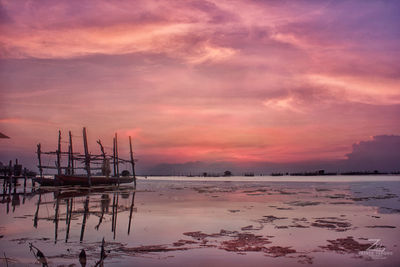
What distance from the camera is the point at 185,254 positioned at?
11.1 m

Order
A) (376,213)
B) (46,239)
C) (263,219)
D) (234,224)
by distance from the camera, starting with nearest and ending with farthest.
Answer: (46,239) < (234,224) < (263,219) < (376,213)

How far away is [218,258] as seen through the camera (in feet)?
34.6

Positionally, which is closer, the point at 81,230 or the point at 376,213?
the point at 81,230

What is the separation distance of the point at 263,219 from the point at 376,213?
7.61 m

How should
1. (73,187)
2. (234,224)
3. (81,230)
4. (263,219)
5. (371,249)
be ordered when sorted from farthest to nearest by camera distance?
1. (73,187)
2. (263,219)
3. (234,224)
4. (81,230)
5. (371,249)

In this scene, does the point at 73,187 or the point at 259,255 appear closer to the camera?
the point at 259,255

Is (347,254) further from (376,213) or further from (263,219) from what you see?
(376,213)

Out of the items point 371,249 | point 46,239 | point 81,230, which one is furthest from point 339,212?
point 46,239

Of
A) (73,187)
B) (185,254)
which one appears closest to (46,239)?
(185,254)

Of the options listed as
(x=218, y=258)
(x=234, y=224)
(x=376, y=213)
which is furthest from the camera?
(x=376, y=213)

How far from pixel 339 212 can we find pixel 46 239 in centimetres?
1699

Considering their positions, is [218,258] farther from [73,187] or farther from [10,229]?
[73,187]

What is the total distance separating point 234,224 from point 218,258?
683cm

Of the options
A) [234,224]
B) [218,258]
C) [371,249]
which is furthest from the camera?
[234,224]
